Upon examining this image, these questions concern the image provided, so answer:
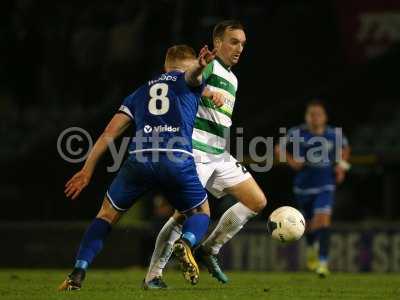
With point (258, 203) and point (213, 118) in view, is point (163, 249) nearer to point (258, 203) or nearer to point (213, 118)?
point (258, 203)

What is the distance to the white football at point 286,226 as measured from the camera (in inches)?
375

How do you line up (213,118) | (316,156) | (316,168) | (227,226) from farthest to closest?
(316,156), (316,168), (227,226), (213,118)

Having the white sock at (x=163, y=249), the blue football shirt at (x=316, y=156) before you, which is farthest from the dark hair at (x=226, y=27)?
the blue football shirt at (x=316, y=156)

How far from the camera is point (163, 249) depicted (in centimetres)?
891

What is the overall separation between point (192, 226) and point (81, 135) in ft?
30.4

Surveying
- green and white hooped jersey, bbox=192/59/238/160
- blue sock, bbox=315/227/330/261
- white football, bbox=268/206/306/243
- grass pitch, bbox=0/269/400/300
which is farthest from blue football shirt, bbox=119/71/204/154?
blue sock, bbox=315/227/330/261

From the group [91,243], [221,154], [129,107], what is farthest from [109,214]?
[221,154]

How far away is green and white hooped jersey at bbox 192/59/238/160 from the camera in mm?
9211

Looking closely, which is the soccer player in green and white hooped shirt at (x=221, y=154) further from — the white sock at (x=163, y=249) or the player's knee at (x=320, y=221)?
the player's knee at (x=320, y=221)

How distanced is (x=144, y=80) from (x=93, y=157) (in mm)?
9762

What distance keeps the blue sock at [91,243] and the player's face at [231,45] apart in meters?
2.08

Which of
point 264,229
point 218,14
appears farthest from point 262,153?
point 218,14

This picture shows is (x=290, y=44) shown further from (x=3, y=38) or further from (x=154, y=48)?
(x=3, y=38)

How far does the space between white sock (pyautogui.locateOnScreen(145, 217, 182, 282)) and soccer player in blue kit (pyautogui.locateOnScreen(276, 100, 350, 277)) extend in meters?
4.68
